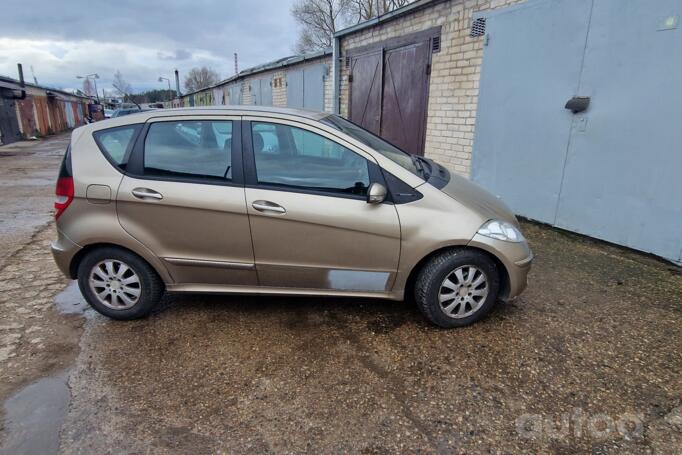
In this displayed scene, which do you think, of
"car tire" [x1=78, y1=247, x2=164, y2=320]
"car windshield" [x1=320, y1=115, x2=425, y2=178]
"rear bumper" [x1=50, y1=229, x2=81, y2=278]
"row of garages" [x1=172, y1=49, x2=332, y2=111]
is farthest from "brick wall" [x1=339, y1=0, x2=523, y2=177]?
"rear bumper" [x1=50, y1=229, x2=81, y2=278]

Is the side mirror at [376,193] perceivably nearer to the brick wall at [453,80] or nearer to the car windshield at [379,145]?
the car windshield at [379,145]

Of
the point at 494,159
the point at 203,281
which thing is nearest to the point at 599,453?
the point at 203,281

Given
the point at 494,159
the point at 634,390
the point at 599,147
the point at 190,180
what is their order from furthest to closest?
the point at 494,159 → the point at 599,147 → the point at 190,180 → the point at 634,390

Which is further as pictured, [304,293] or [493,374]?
[304,293]

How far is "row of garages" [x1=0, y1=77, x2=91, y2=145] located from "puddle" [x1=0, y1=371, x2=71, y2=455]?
23.6m

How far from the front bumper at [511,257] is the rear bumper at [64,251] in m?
3.00

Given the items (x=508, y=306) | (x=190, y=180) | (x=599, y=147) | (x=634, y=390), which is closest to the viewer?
(x=634, y=390)

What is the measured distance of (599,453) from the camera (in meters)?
2.09

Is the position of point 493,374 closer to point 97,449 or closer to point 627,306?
point 627,306

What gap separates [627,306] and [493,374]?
175 centimetres

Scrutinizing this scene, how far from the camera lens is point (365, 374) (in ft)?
8.83

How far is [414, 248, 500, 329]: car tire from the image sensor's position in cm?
301

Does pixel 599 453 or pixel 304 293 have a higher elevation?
pixel 304 293

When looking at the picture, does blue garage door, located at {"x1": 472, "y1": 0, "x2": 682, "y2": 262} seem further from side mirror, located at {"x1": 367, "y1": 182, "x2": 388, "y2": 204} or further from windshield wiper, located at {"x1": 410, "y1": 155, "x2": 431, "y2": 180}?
side mirror, located at {"x1": 367, "y1": 182, "x2": 388, "y2": 204}
